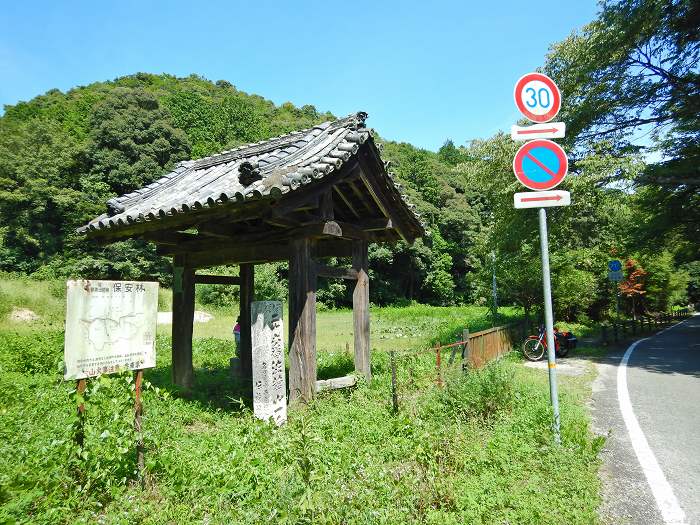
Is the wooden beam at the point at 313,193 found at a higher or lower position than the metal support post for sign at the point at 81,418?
higher

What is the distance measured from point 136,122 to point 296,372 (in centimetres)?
4238

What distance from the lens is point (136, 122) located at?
133 ft

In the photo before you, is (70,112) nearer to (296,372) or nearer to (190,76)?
(190,76)

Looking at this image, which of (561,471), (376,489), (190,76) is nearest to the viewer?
(376,489)

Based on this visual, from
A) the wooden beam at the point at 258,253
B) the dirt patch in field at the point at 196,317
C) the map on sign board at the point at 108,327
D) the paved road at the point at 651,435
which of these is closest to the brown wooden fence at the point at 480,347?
the paved road at the point at 651,435

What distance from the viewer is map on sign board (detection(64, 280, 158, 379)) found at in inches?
145

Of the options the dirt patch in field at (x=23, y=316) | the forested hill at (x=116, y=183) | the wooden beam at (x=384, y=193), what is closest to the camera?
the wooden beam at (x=384, y=193)

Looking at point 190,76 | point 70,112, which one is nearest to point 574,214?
point 70,112

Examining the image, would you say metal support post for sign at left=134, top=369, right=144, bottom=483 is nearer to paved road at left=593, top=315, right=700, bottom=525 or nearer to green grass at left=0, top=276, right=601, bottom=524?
green grass at left=0, top=276, right=601, bottom=524

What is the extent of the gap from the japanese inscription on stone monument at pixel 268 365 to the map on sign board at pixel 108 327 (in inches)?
66.8

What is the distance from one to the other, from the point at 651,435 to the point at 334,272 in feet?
16.1

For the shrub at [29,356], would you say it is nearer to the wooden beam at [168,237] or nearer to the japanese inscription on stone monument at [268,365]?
the wooden beam at [168,237]

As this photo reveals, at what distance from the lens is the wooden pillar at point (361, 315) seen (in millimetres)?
7363

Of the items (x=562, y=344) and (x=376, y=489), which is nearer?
(x=376, y=489)
